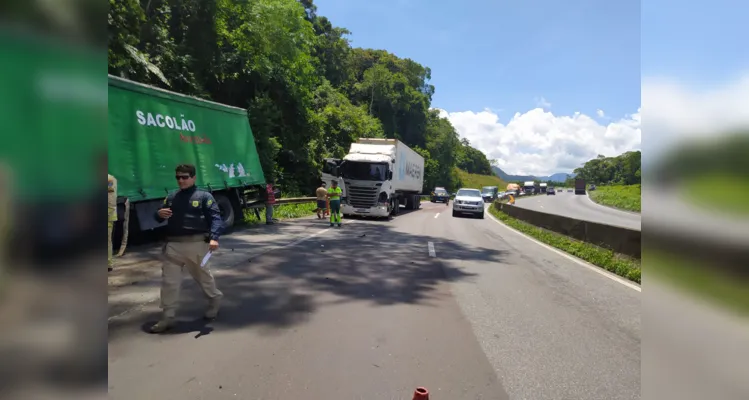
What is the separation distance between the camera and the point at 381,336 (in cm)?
475

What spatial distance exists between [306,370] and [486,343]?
1962mm

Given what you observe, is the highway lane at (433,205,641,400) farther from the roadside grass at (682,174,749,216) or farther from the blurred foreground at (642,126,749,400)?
the roadside grass at (682,174,749,216)

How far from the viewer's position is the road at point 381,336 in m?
3.56

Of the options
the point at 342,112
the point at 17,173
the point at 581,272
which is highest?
the point at 342,112

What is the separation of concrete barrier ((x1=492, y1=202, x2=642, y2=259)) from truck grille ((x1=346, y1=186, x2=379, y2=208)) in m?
7.13

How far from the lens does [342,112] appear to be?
119ft

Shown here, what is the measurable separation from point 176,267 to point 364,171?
51.2ft

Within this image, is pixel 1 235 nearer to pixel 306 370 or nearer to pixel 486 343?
pixel 306 370

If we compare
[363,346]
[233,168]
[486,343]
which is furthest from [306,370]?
[233,168]

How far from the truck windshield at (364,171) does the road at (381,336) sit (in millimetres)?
11315

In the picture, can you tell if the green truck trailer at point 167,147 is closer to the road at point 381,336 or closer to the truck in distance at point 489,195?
the road at point 381,336

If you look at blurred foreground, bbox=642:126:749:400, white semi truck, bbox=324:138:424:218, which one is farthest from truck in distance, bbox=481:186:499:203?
blurred foreground, bbox=642:126:749:400

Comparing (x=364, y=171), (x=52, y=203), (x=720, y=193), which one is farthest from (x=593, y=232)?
(x=52, y=203)

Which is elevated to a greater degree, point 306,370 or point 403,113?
point 403,113
